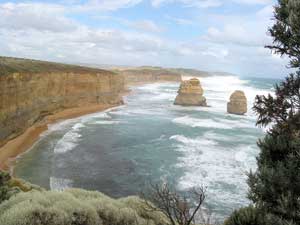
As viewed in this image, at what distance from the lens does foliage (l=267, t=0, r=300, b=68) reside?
6855mm

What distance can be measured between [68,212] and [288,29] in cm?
641

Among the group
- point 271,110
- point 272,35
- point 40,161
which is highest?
point 272,35

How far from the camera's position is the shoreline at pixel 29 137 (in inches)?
1179

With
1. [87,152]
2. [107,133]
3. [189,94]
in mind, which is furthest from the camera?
[189,94]

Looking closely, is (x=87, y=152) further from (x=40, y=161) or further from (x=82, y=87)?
(x=82, y=87)

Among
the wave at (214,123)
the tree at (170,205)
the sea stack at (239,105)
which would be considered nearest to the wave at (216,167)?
the tree at (170,205)

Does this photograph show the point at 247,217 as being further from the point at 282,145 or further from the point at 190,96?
the point at 190,96

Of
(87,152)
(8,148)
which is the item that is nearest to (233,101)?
(87,152)

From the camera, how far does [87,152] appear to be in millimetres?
33125

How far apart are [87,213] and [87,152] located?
81.3ft

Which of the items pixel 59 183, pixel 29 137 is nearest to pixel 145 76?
pixel 29 137

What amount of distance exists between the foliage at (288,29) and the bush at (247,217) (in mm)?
3435

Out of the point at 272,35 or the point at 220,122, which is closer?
the point at 272,35

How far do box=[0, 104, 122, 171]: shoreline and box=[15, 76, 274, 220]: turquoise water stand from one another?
85 cm
